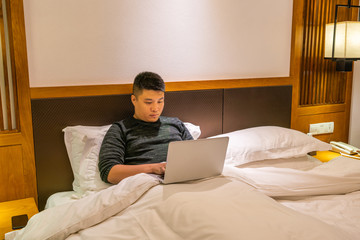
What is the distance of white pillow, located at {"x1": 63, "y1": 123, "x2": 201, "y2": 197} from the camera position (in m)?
1.80

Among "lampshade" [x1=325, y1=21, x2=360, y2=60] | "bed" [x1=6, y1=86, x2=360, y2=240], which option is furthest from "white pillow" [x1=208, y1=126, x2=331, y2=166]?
"lampshade" [x1=325, y1=21, x2=360, y2=60]

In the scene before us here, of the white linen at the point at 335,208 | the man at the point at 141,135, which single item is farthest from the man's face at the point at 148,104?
the white linen at the point at 335,208

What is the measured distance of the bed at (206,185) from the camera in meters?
1.19

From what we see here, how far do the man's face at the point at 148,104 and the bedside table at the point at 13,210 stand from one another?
731 millimetres

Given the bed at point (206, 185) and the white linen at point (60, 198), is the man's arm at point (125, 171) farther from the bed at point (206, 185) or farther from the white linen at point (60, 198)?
the white linen at point (60, 198)

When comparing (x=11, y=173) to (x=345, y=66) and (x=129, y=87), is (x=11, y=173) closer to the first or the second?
(x=129, y=87)

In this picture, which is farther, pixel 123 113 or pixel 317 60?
pixel 317 60

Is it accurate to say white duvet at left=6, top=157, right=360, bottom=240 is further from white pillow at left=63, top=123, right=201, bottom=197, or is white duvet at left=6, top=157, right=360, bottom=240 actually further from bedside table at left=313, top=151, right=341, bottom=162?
bedside table at left=313, top=151, right=341, bottom=162

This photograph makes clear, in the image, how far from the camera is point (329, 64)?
2.83m

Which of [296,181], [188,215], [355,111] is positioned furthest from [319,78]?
[188,215]

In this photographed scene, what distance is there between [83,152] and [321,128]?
197 cm

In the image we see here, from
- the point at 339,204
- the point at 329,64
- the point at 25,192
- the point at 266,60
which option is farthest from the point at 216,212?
the point at 329,64

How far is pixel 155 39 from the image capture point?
2.15m

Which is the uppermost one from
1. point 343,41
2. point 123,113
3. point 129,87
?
point 343,41
